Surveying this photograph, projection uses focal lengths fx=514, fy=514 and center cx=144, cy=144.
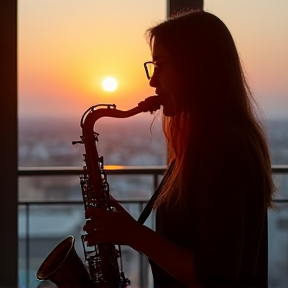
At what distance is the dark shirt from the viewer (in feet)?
4.55

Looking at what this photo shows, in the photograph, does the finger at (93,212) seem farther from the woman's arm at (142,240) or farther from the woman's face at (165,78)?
the woman's face at (165,78)

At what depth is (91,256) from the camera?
80.4 inches

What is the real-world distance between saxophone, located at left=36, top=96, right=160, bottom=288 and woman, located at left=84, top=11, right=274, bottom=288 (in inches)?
13.4

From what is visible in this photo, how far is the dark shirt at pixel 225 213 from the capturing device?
1388 mm

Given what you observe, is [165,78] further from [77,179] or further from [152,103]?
[77,179]

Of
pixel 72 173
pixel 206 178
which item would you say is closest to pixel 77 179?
pixel 72 173

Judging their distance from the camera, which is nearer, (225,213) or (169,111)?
(225,213)

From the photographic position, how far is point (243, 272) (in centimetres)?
151

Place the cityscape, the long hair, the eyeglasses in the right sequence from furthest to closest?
the cityscape → the eyeglasses → the long hair

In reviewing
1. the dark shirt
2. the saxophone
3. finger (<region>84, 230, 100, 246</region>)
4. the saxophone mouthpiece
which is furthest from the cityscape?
the dark shirt

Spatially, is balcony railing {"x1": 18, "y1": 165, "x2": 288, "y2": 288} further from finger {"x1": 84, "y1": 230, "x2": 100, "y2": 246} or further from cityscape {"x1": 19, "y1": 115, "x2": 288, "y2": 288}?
finger {"x1": 84, "y1": 230, "x2": 100, "y2": 246}

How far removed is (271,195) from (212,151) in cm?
34

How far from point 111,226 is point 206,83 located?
0.52 meters
